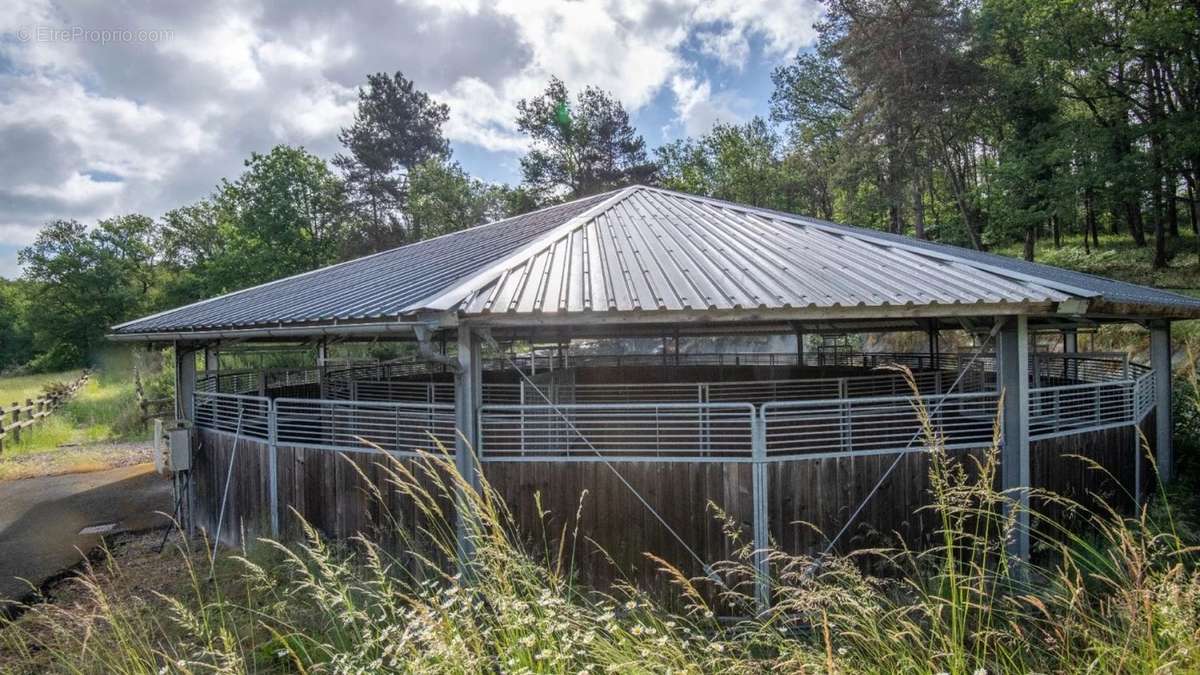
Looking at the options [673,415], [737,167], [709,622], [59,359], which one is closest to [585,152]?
[737,167]

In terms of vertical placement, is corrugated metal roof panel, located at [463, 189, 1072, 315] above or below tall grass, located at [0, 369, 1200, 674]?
above

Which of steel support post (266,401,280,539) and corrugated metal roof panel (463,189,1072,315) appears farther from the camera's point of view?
steel support post (266,401,280,539)

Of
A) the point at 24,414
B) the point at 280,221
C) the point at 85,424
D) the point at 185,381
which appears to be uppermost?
the point at 280,221

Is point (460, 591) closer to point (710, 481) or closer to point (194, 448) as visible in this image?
point (710, 481)

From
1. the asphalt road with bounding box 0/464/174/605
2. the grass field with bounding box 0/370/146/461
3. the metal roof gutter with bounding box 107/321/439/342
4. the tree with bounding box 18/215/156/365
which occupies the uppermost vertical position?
the tree with bounding box 18/215/156/365

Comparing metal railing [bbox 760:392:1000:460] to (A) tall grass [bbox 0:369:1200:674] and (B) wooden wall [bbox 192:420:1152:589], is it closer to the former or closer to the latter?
(B) wooden wall [bbox 192:420:1152:589]

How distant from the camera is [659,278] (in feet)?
16.1

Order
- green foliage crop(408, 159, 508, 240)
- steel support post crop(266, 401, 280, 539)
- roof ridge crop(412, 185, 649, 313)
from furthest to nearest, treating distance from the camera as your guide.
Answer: green foliage crop(408, 159, 508, 240) < steel support post crop(266, 401, 280, 539) < roof ridge crop(412, 185, 649, 313)

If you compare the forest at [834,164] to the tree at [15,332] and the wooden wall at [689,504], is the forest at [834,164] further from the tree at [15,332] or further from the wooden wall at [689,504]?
the wooden wall at [689,504]

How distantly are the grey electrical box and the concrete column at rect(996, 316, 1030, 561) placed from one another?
854 centimetres

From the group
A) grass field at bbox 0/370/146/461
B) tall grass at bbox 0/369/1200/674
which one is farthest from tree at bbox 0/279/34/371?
tall grass at bbox 0/369/1200/674

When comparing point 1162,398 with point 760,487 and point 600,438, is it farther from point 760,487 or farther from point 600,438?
point 600,438

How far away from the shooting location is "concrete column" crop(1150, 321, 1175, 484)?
263 inches

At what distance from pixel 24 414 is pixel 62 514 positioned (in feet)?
31.7
